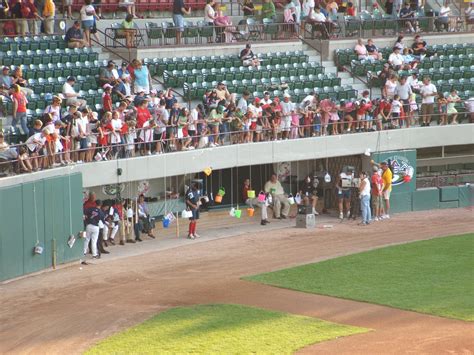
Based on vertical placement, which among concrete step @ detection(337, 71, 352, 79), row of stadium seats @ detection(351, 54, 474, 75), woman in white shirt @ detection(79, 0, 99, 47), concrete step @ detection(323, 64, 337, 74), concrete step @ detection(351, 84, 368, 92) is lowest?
concrete step @ detection(351, 84, 368, 92)

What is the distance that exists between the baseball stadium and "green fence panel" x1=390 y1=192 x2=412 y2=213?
0.18 ft

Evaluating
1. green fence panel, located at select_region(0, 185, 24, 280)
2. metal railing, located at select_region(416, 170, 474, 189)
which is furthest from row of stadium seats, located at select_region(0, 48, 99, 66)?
metal railing, located at select_region(416, 170, 474, 189)

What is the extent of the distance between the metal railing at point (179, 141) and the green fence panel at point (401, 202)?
204 cm

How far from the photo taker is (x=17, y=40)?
3488 centimetres

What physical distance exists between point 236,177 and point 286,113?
2644 mm

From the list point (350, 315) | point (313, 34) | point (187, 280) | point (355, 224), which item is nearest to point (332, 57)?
point (313, 34)

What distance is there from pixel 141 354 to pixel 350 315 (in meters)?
4.91

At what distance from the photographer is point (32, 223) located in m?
28.0

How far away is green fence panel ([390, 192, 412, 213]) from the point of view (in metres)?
36.9

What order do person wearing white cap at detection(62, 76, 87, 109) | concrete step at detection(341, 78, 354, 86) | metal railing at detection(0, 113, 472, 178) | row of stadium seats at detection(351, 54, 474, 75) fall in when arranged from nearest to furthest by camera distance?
metal railing at detection(0, 113, 472, 178)
person wearing white cap at detection(62, 76, 87, 109)
concrete step at detection(341, 78, 354, 86)
row of stadium seats at detection(351, 54, 474, 75)

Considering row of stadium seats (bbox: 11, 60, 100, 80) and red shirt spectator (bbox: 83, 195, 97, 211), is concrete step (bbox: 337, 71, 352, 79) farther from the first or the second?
red shirt spectator (bbox: 83, 195, 97, 211)

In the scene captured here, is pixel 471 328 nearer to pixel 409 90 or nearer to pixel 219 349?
pixel 219 349

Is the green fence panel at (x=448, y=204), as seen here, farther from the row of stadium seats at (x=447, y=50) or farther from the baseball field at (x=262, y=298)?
the row of stadium seats at (x=447, y=50)

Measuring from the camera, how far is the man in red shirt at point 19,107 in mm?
29938
